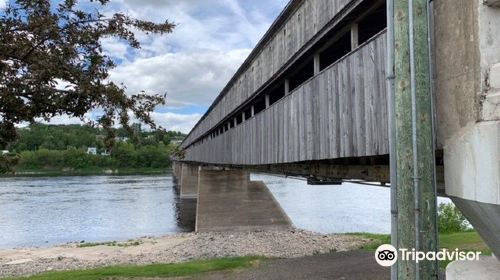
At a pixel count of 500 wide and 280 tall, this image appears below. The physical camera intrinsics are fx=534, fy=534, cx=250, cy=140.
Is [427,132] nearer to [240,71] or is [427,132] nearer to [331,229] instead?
[240,71]

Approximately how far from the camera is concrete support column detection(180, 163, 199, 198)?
52.8m

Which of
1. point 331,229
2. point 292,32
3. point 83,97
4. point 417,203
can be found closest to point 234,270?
point 292,32

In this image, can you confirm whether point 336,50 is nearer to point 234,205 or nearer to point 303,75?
point 303,75

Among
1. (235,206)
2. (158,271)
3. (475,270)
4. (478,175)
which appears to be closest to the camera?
(478,175)

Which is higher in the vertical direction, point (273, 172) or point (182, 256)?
point (273, 172)

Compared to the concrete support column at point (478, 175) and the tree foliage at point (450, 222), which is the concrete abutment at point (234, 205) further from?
the concrete support column at point (478, 175)

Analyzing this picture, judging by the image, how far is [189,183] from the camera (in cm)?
5531

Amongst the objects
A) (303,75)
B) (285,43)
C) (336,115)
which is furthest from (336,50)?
(336,115)

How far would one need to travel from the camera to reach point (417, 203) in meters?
3.58

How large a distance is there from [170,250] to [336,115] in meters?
11.6

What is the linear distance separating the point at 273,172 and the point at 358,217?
49.2 ft

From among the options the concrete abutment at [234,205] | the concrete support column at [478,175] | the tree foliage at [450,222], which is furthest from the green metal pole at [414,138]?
the concrete abutment at [234,205]

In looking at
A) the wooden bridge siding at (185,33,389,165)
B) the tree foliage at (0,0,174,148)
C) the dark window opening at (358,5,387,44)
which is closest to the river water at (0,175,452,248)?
the wooden bridge siding at (185,33,389,165)

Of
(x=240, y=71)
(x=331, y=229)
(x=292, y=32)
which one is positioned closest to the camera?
(x=292, y=32)
